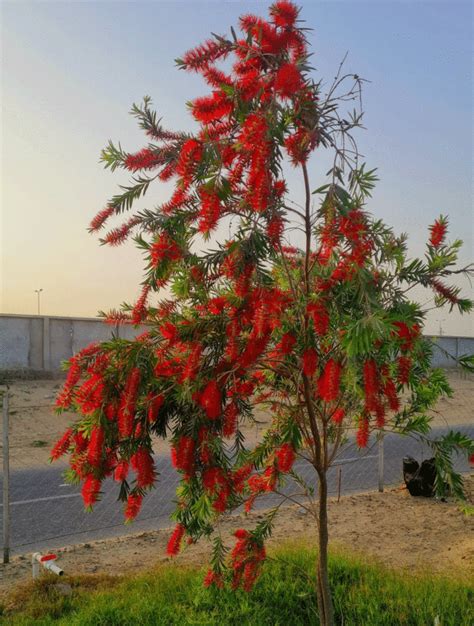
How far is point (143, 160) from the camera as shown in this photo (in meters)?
3.31

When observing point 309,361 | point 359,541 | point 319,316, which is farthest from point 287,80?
point 359,541

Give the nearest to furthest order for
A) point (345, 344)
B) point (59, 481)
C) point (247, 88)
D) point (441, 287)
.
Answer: point (345, 344) < point (247, 88) < point (441, 287) < point (59, 481)

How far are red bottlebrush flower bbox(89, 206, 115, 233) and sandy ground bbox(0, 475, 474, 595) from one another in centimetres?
402

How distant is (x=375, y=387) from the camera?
8.69 ft

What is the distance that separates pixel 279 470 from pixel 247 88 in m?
1.99

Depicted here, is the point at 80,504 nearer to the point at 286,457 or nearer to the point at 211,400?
the point at 286,457

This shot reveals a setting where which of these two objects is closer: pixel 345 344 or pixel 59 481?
pixel 345 344

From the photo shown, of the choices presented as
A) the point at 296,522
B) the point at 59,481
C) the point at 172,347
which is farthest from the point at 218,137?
the point at 59,481

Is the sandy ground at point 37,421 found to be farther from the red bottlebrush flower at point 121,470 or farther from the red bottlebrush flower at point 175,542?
the red bottlebrush flower at point 121,470

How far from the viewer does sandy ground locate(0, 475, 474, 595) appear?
20.4 ft

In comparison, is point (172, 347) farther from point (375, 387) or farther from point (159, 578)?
point (159, 578)

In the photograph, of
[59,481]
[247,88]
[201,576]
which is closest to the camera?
[247,88]

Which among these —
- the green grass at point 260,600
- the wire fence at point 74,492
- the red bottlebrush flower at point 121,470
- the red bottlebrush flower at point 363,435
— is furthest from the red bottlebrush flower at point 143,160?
the green grass at point 260,600

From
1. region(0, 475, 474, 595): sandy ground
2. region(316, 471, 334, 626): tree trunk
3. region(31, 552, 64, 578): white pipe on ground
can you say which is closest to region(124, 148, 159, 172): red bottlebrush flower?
Answer: region(316, 471, 334, 626): tree trunk
